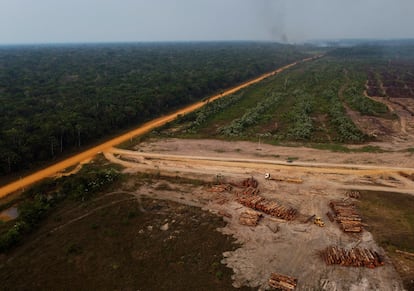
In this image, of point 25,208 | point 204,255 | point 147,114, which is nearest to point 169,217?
point 204,255

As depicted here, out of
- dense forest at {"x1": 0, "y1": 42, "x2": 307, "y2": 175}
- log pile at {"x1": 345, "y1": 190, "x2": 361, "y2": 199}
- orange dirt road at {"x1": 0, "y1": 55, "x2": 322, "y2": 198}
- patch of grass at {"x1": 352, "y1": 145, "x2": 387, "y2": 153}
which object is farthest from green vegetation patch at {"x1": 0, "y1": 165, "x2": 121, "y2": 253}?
patch of grass at {"x1": 352, "y1": 145, "x2": 387, "y2": 153}

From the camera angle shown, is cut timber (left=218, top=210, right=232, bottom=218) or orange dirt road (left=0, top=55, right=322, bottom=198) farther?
orange dirt road (left=0, top=55, right=322, bottom=198)

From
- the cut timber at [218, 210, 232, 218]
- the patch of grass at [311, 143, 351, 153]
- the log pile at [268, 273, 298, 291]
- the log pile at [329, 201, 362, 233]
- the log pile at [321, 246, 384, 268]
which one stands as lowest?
the log pile at [268, 273, 298, 291]

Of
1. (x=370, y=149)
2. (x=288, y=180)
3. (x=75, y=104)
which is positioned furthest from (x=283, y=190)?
(x=75, y=104)

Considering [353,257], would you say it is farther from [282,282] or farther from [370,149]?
[370,149]

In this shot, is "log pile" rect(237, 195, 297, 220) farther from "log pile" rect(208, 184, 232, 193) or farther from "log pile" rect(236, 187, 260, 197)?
"log pile" rect(208, 184, 232, 193)

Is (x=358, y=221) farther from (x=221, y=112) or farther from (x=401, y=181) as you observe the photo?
(x=221, y=112)

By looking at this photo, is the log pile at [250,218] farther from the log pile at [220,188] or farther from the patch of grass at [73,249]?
the patch of grass at [73,249]

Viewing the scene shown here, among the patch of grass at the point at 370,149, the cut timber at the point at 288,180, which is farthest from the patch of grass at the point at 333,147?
the cut timber at the point at 288,180
